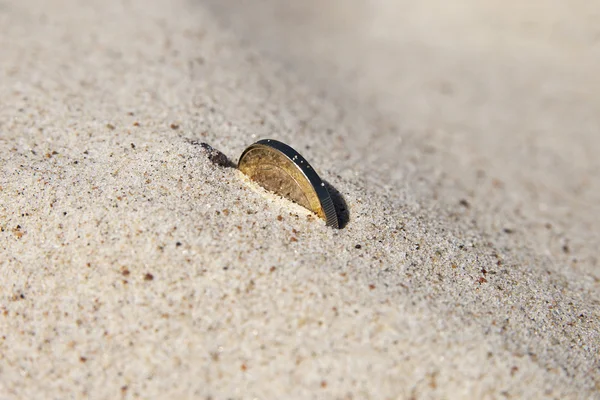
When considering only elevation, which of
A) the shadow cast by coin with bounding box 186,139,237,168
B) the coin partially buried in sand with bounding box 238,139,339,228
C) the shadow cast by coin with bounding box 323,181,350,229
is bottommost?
the shadow cast by coin with bounding box 186,139,237,168

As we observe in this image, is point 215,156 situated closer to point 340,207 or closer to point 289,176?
point 289,176

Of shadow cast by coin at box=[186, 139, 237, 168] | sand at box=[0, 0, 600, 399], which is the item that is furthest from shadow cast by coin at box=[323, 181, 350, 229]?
shadow cast by coin at box=[186, 139, 237, 168]

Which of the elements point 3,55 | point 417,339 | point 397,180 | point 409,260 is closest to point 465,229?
point 397,180

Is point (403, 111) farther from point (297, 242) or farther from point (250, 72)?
point (297, 242)

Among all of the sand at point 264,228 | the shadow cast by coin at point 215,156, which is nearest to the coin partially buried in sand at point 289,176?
the sand at point 264,228

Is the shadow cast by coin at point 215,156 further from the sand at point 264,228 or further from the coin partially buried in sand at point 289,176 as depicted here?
the coin partially buried in sand at point 289,176

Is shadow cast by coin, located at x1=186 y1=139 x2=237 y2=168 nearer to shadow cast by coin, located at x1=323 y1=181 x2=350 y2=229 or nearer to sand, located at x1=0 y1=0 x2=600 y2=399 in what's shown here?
sand, located at x1=0 y1=0 x2=600 y2=399

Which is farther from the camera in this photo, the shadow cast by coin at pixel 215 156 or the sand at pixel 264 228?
the shadow cast by coin at pixel 215 156
